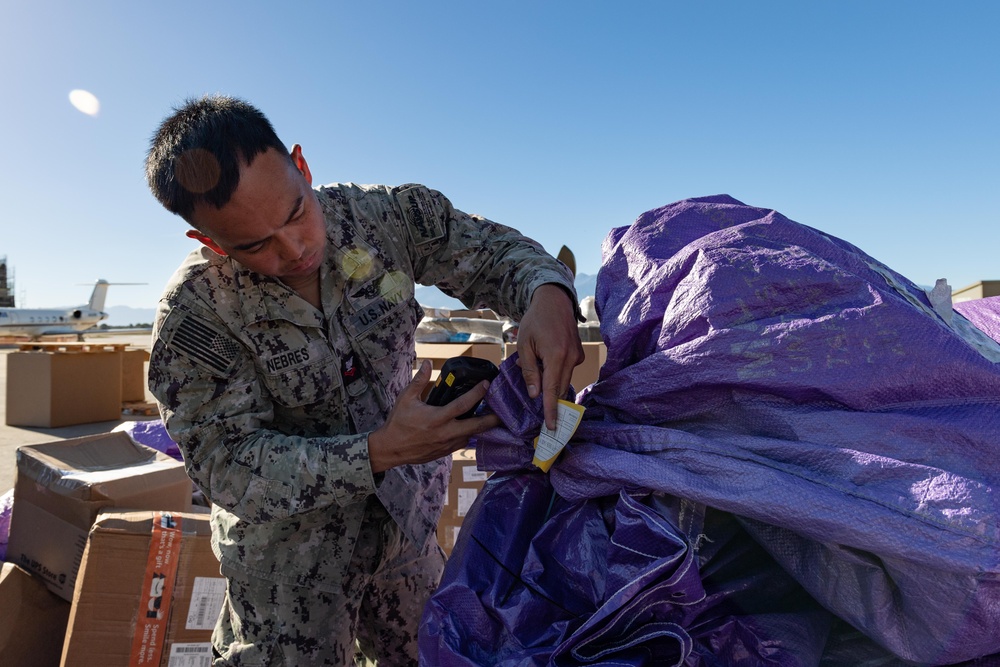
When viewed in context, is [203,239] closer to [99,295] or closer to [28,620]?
[28,620]

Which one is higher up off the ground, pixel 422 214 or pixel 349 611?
pixel 422 214

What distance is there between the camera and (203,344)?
116cm

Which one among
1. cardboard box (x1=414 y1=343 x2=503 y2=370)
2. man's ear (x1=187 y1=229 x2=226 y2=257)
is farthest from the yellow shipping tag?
cardboard box (x1=414 y1=343 x2=503 y2=370)

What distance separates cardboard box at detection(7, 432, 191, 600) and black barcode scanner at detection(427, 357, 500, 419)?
141cm

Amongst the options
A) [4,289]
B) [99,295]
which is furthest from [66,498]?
[4,289]

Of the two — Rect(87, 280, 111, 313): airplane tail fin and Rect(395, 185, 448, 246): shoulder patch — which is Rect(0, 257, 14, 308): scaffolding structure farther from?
Rect(395, 185, 448, 246): shoulder patch

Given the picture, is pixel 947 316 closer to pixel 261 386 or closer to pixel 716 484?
pixel 716 484

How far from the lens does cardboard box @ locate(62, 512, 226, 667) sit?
167 centimetres

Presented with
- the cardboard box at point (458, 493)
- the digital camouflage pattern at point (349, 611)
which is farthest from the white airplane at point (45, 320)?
the digital camouflage pattern at point (349, 611)

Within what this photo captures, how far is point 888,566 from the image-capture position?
2.15 ft

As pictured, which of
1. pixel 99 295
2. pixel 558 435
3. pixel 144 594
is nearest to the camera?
pixel 558 435

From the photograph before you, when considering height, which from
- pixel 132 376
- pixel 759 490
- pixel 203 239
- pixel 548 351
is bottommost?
pixel 132 376

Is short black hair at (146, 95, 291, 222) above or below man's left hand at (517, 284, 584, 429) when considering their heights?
above

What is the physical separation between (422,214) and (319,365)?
1.37 ft
